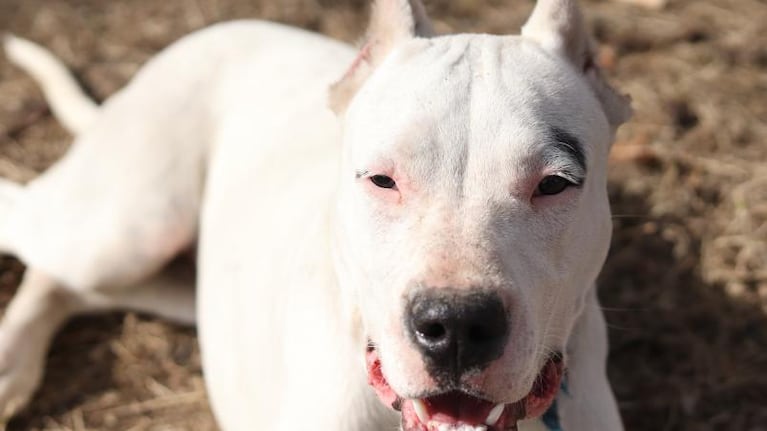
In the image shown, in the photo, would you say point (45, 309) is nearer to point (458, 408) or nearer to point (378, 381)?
point (378, 381)

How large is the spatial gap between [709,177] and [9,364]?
10.9ft

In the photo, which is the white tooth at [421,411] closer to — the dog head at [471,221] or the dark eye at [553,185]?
the dog head at [471,221]

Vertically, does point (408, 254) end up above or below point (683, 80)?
above

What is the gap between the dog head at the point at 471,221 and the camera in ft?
7.54

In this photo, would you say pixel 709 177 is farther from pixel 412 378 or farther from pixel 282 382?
pixel 412 378

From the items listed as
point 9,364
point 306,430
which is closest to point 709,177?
point 306,430

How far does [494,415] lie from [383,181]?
61 centimetres

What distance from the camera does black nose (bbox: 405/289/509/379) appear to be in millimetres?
2244

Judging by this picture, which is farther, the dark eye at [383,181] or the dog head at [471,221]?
the dark eye at [383,181]

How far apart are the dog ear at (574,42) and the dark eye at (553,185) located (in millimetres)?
445

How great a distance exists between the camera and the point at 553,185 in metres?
2.55

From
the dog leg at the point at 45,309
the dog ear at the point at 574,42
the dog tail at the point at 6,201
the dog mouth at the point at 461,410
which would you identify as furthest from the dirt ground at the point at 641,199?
the dog mouth at the point at 461,410

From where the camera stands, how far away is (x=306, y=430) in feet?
9.60

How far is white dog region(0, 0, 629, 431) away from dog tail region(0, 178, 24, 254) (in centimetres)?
3
